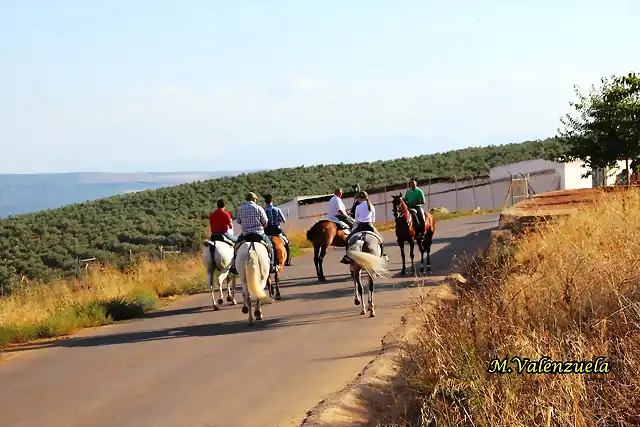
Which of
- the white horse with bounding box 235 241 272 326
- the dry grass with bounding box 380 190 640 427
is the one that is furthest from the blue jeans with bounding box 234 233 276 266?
the dry grass with bounding box 380 190 640 427

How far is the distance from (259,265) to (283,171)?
78.4m

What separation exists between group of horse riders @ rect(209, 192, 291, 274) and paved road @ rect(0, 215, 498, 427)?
61.4 inches

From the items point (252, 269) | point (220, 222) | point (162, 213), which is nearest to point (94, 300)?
point (220, 222)

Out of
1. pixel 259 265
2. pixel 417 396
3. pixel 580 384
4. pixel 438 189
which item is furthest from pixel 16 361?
pixel 438 189

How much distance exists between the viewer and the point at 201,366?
12.3 meters

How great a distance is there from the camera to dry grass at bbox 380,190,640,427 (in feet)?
22.3

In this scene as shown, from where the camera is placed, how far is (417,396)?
8422 millimetres

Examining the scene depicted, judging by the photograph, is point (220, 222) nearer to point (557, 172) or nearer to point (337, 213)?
point (337, 213)

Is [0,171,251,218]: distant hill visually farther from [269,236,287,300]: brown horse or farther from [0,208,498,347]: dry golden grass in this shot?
[269,236,287,300]: brown horse

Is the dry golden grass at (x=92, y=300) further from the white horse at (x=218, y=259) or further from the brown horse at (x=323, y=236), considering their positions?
the brown horse at (x=323, y=236)

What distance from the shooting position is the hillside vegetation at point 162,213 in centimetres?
4625

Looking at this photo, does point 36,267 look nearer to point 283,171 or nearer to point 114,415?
point 114,415
